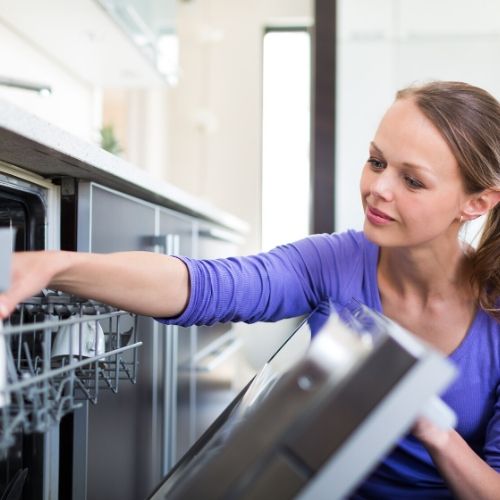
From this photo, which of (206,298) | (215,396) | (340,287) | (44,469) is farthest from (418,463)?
(215,396)

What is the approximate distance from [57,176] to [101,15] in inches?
48.5

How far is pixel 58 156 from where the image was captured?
1.00 meters

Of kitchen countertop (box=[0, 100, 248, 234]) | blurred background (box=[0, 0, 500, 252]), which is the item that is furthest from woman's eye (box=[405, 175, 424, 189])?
blurred background (box=[0, 0, 500, 252])

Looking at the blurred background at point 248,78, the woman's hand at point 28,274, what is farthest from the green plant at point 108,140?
the woman's hand at point 28,274

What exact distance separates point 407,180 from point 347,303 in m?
0.21

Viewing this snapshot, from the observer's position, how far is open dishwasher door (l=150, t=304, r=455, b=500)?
471 millimetres

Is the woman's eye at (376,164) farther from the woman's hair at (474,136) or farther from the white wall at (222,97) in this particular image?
the white wall at (222,97)

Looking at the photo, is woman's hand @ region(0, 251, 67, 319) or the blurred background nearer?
woman's hand @ region(0, 251, 67, 319)

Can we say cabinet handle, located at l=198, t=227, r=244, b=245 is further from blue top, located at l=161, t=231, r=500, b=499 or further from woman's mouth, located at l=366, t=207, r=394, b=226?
woman's mouth, located at l=366, t=207, r=394, b=226

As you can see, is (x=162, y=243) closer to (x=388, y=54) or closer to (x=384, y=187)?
(x=384, y=187)

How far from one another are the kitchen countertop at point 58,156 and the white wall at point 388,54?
1135mm

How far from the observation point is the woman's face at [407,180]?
106 cm

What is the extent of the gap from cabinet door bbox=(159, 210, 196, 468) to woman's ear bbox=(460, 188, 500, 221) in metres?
0.70

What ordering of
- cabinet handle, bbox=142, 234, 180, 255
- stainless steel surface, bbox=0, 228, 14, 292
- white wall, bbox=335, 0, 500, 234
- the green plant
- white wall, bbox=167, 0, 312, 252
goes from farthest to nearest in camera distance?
white wall, bbox=167, 0, 312, 252 < the green plant < white wall, bbox=335, 0, 500, 234 < cabinet handle, bbox=142, 234, 180, 255 < stainless steel surface, bbox=0, 228, 14, 292
